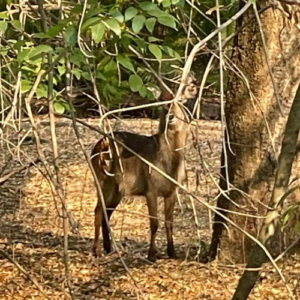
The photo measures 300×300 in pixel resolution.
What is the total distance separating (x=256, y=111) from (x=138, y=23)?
2.57 metres

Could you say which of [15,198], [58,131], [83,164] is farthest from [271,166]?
[58,131]

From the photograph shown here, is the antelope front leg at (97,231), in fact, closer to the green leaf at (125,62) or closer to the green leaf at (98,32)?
the green leaf at (125,62)

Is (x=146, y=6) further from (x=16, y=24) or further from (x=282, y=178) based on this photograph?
(x=282, y=178)

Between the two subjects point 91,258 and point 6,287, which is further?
point 91,258

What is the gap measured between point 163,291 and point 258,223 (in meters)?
0.75

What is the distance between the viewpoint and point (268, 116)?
489 centimetres

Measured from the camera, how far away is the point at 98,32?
Answer: 234cm

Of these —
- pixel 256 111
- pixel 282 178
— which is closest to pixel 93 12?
pixel 282 178

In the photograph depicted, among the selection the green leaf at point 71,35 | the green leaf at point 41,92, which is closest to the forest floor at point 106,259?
the green leaf at point 41,92

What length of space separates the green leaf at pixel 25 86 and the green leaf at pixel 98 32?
2.57 ft

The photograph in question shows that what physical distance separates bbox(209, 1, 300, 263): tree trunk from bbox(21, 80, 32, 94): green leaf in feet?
6.37

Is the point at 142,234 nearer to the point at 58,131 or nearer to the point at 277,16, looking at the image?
the point at 277,16

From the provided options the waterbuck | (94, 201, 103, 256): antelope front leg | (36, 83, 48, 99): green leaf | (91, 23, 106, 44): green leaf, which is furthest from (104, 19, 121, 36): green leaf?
(94, 201, 103, 256): antelope front leg

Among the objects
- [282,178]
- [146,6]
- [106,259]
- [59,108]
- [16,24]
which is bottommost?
[106,259]
